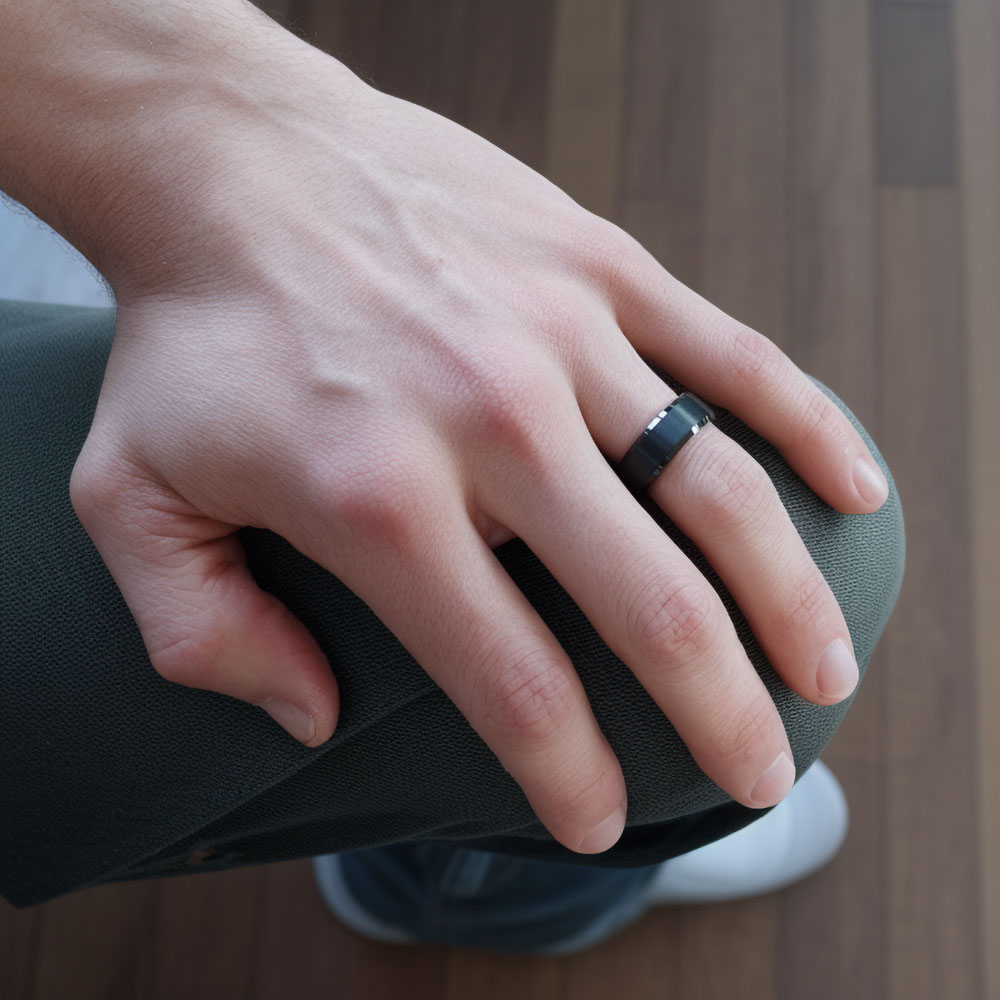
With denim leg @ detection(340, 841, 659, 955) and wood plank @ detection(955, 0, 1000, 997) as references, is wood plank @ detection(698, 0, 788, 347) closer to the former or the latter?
wood plank @ detection(955, 0, 1000, 997)

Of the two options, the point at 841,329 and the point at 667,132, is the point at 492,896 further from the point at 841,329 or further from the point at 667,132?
the point at 667,132

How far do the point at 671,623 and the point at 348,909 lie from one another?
2.74 feet

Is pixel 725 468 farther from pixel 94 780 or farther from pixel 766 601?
pixel 94 780

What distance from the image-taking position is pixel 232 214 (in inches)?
22.1

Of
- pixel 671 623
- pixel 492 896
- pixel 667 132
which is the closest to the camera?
pixel 671 623

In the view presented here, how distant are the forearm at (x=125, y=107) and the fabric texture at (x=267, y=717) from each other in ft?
0.49

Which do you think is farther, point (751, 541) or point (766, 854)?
Result: point (766, 854)

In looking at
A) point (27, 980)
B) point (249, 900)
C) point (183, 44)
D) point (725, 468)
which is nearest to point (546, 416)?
point (725, 468)

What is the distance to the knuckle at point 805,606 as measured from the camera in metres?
0.52

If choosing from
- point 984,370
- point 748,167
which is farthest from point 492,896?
point 748,167

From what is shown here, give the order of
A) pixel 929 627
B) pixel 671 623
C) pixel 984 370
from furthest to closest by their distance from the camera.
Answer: pixel 984 370 → pixel 929 627 → pixel 671 623

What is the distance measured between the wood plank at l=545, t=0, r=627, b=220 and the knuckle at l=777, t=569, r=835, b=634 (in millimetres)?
1023

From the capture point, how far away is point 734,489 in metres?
0.52

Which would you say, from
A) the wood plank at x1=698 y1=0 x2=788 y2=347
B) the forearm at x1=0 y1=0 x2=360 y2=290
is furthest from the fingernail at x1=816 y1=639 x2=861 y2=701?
the wood plank at x1=698 y1=0 x2=788 y2=347
